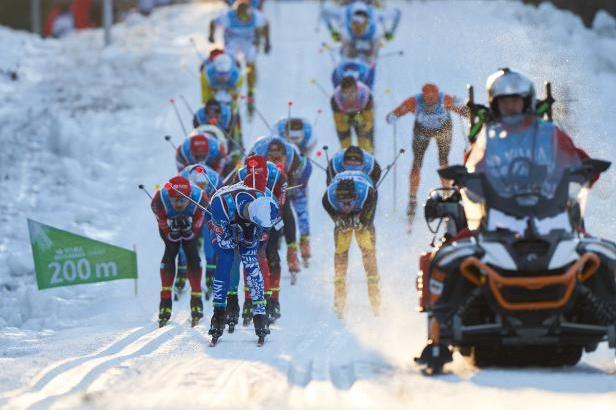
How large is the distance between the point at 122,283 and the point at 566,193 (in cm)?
1065

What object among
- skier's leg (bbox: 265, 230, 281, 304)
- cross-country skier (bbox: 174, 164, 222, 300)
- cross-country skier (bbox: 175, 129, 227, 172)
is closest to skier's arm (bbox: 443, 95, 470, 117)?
cross-country skier (bbox: 175, 129, 227, 172)

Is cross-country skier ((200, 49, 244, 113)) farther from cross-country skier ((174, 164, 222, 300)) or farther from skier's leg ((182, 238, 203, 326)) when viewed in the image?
skier's leg ((182, 238, 203, 326))

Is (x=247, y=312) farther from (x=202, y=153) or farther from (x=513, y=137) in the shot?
(x=513, y=137)

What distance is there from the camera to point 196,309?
59.2ft

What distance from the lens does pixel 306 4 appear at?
161 ft

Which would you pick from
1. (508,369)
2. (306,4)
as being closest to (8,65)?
(306,4)

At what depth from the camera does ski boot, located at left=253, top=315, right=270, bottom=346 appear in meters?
15.5

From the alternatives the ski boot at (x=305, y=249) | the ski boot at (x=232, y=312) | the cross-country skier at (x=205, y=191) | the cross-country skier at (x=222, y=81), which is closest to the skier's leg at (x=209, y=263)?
the cross-country skier at (x=205, y=191)

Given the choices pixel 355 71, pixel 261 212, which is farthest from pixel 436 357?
pixel 355 71

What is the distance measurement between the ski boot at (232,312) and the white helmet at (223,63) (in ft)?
32.9

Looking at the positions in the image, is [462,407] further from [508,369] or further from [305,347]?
[305,347]

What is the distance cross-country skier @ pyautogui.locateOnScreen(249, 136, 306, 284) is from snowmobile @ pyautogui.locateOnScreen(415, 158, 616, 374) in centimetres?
782

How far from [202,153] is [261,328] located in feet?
19.6

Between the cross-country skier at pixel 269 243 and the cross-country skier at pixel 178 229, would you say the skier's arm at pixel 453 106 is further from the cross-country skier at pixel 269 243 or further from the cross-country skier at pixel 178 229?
the cross-country skier at pixel 178 229
